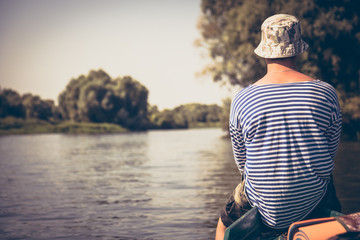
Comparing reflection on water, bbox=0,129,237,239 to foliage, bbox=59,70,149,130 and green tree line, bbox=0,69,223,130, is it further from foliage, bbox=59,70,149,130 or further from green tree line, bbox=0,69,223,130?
foliage, bbox=59,70,149,130

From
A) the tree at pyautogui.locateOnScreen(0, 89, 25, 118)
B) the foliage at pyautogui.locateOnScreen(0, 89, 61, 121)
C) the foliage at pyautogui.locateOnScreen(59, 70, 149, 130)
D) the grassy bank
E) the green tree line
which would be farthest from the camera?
the foliage at pyautogui.locateOnScreen(59, 70, 149, 130)

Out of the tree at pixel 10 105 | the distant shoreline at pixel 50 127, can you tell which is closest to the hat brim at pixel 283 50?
the distant shoreline at pixel 50 127

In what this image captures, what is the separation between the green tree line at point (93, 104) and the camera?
265ft

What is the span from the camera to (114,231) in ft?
20.5

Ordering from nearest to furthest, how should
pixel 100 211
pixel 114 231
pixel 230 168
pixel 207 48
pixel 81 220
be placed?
pixel 114 231, pixel 81 220, pixel 100 211, pixel 230 168, pixel 207 48

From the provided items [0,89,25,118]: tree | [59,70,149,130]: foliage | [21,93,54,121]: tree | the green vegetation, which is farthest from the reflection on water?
[59,70,149,130]: foliage

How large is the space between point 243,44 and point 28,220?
21.6 m

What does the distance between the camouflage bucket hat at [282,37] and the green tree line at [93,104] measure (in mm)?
79503

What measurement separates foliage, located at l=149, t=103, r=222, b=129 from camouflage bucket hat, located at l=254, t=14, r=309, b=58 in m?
88.7

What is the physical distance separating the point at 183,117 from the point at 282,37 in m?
105

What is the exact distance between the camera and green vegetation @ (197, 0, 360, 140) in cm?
2462

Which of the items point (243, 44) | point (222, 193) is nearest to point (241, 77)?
point (243, 44)

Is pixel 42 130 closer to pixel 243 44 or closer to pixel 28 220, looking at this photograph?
pixel 243 44

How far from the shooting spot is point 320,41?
81.5 ft
